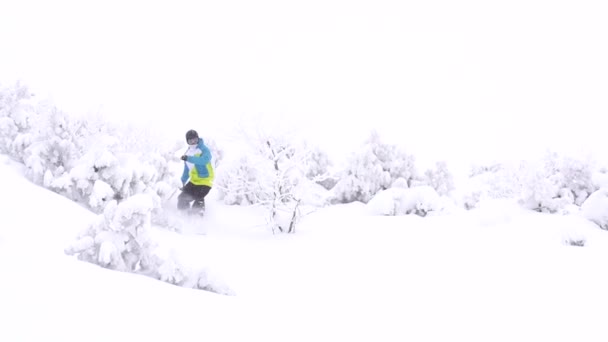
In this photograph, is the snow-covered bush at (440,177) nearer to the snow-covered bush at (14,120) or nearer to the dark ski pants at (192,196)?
the dark ski pants at (192,196)

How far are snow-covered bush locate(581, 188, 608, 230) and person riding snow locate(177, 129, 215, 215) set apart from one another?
27.0 ft

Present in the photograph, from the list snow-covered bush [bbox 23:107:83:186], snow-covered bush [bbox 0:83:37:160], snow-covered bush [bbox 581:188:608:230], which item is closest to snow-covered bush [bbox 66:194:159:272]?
snow-covered bush [bbox 23:107:83:186]

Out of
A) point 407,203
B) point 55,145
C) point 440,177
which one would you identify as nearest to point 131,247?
point 55,145

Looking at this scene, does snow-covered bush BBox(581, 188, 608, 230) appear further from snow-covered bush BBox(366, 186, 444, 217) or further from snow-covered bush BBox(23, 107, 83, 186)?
snow-covered bush BBox(23, 107, 83, 186)

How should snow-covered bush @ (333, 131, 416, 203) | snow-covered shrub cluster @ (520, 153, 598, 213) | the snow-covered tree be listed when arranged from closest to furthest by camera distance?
the snow-covered tree
snow-covered shrub cluster @ (520, 153, 598, 213)
snow-covered bush @ (333, 131, 416, 203)

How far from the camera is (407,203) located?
40.6ft

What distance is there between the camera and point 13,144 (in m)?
9.46

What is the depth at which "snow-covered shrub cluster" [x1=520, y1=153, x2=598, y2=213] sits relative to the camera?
1137 centimetres

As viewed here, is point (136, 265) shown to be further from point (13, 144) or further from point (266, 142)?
point (13, 144)

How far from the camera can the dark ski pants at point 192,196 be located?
9683mm

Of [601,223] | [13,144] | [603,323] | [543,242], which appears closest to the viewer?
[603,323]

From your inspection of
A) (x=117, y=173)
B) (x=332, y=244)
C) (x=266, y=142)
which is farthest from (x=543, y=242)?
(x=117, y=173)

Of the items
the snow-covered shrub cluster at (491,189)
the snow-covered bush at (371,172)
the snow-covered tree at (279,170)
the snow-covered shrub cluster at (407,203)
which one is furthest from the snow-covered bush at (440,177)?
the snow-covered tree at (279,170)

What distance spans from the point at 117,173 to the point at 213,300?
19.6ft
